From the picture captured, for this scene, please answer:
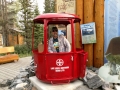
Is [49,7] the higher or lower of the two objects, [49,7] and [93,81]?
the higher

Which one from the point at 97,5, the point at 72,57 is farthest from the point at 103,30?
the point at 72,57

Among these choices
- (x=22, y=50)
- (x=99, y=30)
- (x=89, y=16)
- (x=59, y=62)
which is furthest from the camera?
(x=22, y=50)

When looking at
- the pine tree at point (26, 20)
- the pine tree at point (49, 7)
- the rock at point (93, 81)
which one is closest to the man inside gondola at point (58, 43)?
the rock at point (93, 81)

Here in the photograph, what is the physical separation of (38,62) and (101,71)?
6.51 ft

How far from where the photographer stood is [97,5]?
18.3 ft

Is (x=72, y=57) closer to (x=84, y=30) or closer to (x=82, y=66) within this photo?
(x=82, y=66)

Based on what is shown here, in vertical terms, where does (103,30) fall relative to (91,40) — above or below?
above

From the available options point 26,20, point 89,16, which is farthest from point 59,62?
point 26,20

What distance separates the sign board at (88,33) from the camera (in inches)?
220

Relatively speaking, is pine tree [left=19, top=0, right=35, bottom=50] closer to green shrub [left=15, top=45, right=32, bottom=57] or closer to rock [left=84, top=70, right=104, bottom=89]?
green shrub [left=15, top=45, right=32, bottom=57]

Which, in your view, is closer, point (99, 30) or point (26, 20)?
point (99, 30)

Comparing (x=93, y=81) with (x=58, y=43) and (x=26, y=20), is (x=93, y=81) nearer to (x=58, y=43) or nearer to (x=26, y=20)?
(x=58, y=43)

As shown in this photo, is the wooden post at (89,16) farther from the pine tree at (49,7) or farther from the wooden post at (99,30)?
the pine tree at (49,7)

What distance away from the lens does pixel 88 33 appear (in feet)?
18.6
